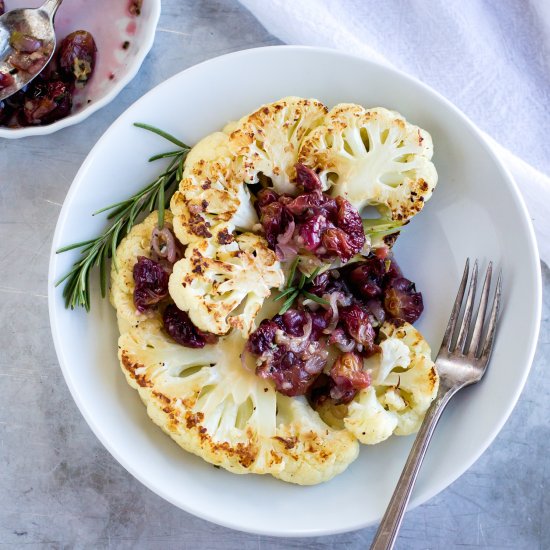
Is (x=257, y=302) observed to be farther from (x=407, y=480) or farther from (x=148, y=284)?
(x=407, y=480)

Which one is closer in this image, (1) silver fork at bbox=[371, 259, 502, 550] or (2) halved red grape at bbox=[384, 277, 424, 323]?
(1) silver fork at bbox=[371, 259, 502, 550]

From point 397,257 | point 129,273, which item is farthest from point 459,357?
point 129,273

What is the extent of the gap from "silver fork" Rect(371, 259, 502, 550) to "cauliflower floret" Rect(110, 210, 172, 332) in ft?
2.71

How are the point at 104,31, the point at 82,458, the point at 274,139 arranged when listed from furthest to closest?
the point at 104,31
the point at 82,458
the point at 274,139

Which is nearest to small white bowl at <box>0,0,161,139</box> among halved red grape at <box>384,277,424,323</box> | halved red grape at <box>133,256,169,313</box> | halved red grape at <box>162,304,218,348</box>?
halved red grape at <box>133,256,169,313</box>

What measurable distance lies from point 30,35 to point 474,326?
1.69m

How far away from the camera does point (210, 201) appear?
2021 millimetres

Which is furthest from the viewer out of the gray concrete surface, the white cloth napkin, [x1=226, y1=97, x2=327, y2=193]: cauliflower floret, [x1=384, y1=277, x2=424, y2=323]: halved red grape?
the white cloth napkin

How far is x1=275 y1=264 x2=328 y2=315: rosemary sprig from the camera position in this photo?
2.03m

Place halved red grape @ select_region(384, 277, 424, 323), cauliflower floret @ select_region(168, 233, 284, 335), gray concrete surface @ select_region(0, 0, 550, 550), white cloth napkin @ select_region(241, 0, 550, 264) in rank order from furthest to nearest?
white cloth napkin @ select_region(241, 0, 550, 264) → gray concrete surface @ select_region(0, 0, 550, 550) → halved red grape @ select_region(384, 277, 424, 323) → cauliflower floret @ select_region(168, 233, 284, 335)

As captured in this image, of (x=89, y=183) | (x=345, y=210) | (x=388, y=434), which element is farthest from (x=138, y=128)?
(x=388, y=434)

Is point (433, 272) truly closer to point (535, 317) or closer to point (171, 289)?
point (535, 317)

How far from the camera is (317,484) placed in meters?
2.11

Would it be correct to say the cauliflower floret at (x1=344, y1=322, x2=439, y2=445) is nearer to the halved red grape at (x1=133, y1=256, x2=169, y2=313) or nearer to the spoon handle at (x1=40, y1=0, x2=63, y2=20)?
the halved red grape at (x1=133, y1=256, x2=169, y2=313)
